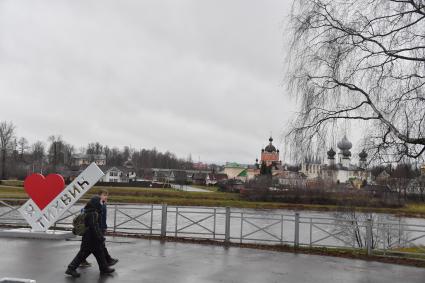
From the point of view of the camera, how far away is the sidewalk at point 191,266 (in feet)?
33.6

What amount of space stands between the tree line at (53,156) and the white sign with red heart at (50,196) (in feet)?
275

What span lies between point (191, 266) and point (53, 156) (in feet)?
374

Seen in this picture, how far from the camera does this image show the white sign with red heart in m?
15.5

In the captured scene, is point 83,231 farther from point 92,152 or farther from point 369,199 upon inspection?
point 92,152

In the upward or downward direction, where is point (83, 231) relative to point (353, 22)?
downward

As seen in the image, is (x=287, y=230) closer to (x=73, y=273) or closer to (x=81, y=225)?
(x=81, y=225)

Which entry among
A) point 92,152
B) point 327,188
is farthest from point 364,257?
point 92,152

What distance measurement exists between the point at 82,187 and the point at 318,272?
7971mm

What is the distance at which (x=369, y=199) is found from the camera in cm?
4950

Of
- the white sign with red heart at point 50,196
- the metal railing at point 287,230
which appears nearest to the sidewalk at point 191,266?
the white sign with red heart at point 50,196

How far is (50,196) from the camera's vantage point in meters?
15.6

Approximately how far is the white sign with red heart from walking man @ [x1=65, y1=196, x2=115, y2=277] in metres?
5.44

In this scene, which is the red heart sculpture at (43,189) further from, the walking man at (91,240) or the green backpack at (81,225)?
the walking man at (91,240)

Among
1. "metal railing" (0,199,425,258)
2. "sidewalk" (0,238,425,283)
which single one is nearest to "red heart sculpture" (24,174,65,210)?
"metal railing" (0,199,425,258)
